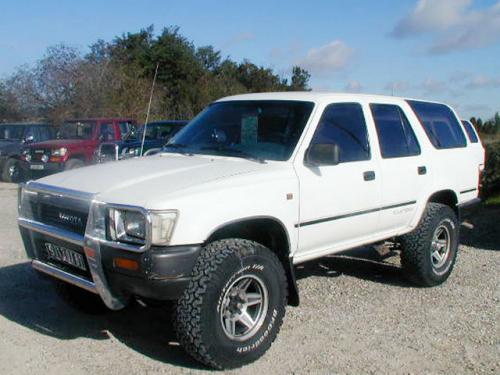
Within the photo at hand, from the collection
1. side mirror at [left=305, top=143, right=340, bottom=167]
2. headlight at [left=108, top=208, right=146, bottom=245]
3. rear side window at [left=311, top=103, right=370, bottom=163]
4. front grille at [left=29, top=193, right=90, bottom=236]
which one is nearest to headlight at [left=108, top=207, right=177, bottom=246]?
headlight at [left=108, top=208, right=146, bottom=245]

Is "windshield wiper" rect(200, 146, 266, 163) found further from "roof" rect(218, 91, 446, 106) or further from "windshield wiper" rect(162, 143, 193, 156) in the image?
"roof" rect(218, 91, 446, 106)

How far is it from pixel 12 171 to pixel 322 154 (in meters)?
15.0

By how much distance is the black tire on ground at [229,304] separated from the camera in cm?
376

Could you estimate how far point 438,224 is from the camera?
5.94 meters

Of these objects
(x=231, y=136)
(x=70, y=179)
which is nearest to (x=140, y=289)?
(x=70, y=179)

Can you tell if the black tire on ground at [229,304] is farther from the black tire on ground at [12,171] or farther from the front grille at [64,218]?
the black tire on ground at [12,171]

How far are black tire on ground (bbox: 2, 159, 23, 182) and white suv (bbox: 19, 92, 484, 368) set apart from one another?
1345cm

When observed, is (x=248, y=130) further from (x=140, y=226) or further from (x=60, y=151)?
(x=60, y=151)

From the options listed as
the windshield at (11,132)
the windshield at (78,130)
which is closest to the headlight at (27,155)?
the windshield at (78,130)

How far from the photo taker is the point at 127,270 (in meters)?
3.65

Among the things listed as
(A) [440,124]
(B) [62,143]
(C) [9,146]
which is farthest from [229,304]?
(C) [9,146]

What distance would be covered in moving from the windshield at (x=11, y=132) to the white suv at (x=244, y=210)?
1388cm

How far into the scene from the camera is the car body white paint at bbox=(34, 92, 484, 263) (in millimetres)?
3799

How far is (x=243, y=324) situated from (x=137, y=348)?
0.85 metres
